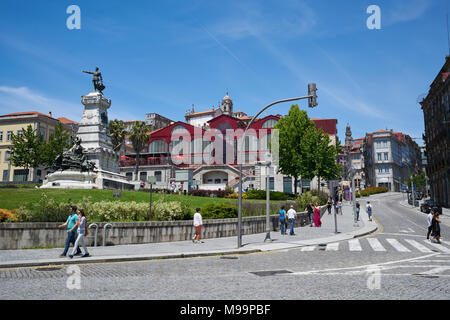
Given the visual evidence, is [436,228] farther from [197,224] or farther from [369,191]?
[369,191]

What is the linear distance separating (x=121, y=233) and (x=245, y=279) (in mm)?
8746

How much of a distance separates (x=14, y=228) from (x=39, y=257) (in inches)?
116

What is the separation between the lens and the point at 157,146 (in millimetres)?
70062

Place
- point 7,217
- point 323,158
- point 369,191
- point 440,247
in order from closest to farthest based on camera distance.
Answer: point 7,217 < point 440,247 < point 323,158 < point 369,191

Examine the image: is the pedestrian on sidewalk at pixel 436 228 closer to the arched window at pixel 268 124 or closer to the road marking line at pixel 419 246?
the road marking line at pixel 419 246

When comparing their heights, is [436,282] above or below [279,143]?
below

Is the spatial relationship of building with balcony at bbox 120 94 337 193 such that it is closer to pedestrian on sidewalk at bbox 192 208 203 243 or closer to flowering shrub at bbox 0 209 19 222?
pedestrian on sidewalk at bbox 192 208 203 243

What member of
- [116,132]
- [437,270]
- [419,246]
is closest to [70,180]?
[116,132]

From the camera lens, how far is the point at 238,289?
22.5ft

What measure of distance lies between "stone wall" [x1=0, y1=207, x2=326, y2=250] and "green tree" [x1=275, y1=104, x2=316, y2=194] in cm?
2683

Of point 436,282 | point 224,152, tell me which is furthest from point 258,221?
point 224,152

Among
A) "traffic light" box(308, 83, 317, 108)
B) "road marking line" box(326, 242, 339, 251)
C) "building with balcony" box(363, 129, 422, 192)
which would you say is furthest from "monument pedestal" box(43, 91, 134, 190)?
Result: "building with balcony" box(363, 129, 422, 192)

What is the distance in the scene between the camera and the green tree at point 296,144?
45375mm
